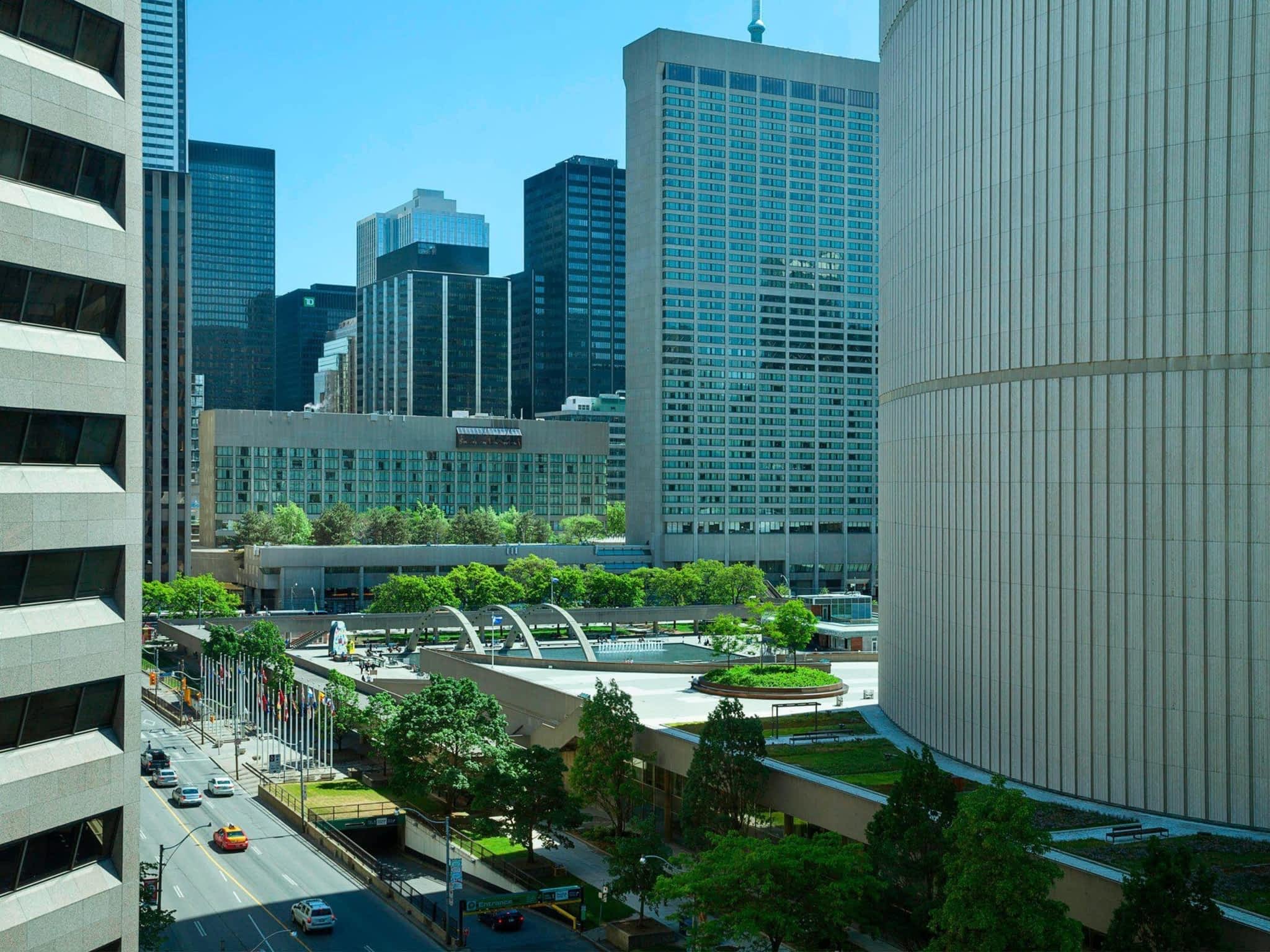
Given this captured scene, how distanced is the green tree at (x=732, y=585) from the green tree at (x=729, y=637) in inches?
2049

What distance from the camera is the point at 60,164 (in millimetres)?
25531

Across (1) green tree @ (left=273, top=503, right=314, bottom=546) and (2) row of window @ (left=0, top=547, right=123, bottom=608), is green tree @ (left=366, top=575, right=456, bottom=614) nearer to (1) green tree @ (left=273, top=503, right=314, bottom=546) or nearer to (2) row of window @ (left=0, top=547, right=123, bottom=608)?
(1) green tree @ (left=273, top=503, right=314, bottom=546)

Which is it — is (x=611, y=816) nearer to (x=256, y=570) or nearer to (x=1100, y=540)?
(x=1100, y=540)

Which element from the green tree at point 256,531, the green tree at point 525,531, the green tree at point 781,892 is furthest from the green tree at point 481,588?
the green tree at point 781,892

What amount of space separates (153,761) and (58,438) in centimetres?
6809

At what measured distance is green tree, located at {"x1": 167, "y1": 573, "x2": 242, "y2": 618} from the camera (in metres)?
144

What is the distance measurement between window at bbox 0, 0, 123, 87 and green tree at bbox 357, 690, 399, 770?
55551 millimetres

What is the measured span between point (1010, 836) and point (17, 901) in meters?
23.8

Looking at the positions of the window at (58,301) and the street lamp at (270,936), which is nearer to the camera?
the window at (58,301)

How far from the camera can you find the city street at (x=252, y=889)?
5212cm

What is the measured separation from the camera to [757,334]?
192 meters

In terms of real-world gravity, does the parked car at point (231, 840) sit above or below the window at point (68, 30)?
below

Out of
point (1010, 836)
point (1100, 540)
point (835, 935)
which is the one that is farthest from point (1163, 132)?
point (835, 935)

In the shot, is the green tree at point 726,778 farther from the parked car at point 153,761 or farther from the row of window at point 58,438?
the parked car at point 153,761
